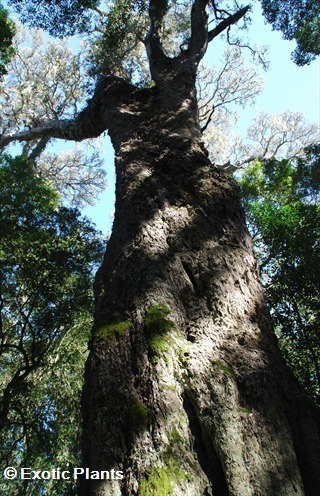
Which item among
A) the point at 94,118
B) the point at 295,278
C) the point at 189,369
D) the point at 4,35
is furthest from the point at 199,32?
the point at 189,369

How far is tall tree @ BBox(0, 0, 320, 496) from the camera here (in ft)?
5.55

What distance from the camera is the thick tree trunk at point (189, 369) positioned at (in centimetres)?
168

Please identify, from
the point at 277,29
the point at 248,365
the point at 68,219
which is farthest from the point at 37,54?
the point at 248,365

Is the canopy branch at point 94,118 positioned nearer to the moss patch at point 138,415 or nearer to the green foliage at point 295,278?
the green foliage at point 295,278

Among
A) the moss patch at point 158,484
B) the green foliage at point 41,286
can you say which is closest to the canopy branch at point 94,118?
the green foliage at point 41,286

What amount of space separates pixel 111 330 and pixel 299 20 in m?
10.5

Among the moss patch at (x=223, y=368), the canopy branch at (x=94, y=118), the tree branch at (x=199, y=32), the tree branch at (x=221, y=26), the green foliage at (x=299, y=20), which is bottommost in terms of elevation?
the moss patch at (x=223, y=368)

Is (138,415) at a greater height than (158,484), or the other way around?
(138,415)

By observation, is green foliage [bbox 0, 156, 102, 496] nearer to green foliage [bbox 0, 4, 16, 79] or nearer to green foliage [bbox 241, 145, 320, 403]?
green foliage [bbox 241, 145, 320, 403]

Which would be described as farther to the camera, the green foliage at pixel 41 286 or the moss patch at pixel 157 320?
the green foliage at pixel 41 286

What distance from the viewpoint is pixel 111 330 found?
→ 2.19 meters

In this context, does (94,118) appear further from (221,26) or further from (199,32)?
(221,26)

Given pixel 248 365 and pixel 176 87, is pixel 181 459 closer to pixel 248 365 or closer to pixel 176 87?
pixel 248 365

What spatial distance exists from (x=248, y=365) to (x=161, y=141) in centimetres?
263
